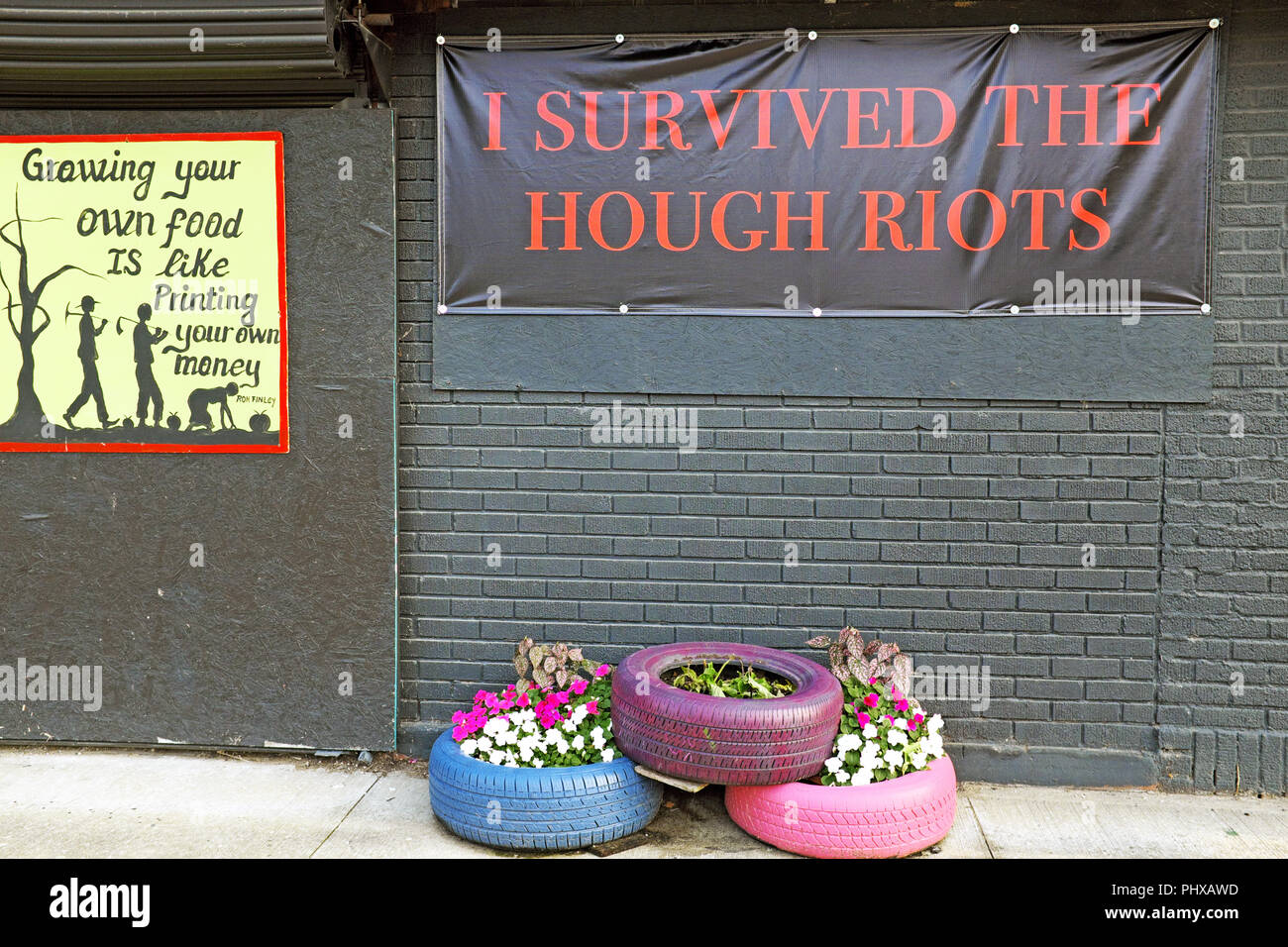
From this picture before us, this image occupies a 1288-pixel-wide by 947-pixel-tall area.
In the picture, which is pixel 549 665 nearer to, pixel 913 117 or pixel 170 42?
pixel 913 117

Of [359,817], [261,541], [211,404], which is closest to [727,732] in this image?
[359,817]

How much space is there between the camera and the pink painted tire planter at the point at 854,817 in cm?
405

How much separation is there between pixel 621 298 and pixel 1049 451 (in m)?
2.09

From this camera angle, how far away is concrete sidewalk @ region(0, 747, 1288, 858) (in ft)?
13.7

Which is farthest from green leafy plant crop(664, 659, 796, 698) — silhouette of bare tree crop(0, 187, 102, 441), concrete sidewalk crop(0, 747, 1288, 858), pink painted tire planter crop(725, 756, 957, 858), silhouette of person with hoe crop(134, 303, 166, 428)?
silhouette of bare tree crop(0, 187, 102, 441)

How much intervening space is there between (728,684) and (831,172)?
2343mm

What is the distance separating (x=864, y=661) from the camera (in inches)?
179

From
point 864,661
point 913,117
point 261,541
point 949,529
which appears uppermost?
point 913,117

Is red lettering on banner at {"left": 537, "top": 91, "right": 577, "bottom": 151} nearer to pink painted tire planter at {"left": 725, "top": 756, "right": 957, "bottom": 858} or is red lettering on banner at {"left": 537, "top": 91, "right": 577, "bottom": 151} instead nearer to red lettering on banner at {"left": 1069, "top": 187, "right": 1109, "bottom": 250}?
red lettering on banner at {"left": 1069, "top": 187, "right": 1109, "bottom": 250}

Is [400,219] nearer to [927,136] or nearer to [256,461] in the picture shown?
[256,461]

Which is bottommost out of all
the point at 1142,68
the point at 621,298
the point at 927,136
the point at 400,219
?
the point at 621,298

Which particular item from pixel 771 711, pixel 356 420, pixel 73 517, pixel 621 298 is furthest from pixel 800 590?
pixel 73 517

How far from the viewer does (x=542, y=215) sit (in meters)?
4.85

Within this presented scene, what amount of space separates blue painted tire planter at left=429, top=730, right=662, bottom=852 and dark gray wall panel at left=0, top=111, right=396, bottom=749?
1.01 m
